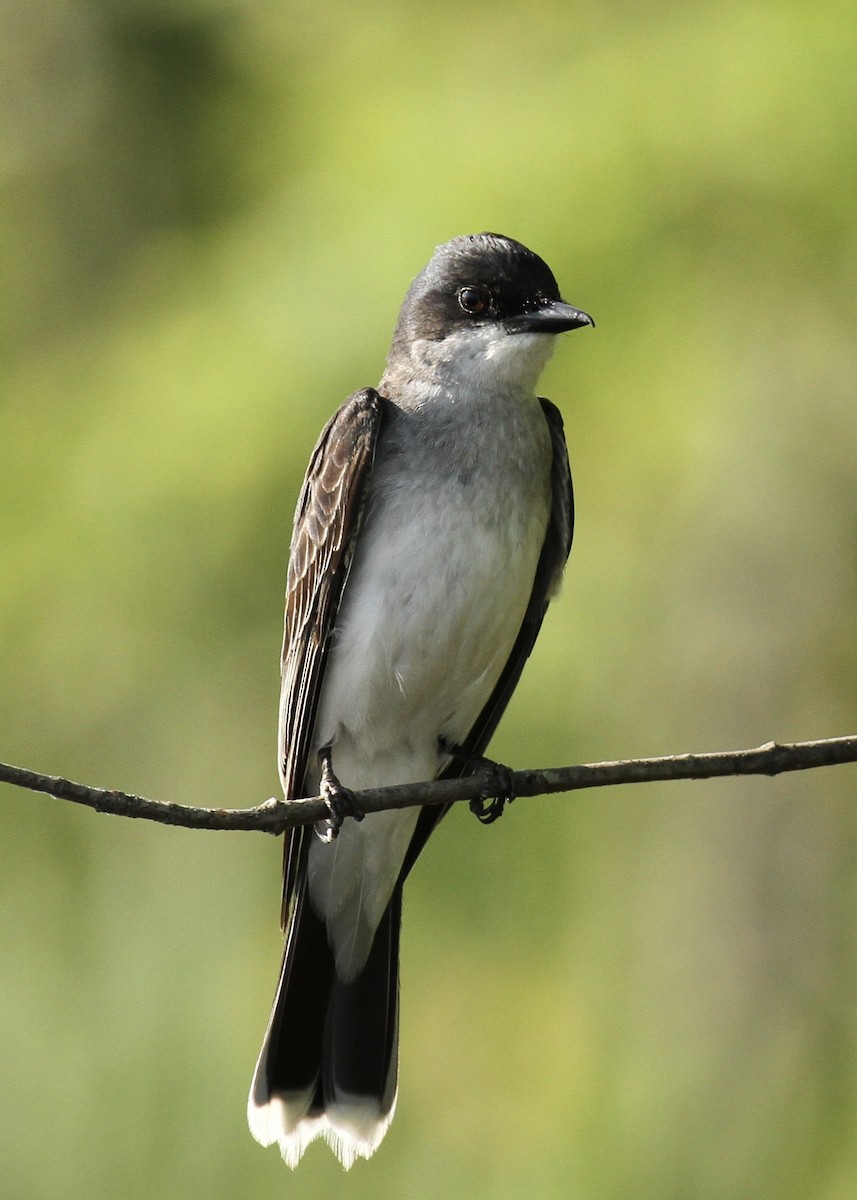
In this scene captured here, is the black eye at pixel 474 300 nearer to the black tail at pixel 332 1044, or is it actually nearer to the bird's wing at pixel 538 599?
the bird's wing at pixel 538 599

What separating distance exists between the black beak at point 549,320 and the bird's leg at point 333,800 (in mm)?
1272

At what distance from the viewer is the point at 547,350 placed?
453cm

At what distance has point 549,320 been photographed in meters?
4.41

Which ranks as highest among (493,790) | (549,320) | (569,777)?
(549,320)

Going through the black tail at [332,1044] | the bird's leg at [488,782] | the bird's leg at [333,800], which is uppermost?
the bird's leg at [333,800]

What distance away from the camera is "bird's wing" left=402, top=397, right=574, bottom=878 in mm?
4668

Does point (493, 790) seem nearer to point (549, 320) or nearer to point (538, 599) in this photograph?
point (538, 599)

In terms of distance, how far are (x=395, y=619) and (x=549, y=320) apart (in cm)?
91

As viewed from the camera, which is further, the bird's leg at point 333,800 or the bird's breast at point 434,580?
the bird's breast at point 434,580

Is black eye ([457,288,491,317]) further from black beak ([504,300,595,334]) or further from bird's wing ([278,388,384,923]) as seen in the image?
bird's wing ([278,388,384,923])

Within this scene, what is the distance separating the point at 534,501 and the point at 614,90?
2.46 meters

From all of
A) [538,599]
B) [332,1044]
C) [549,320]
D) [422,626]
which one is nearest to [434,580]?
[422,626]

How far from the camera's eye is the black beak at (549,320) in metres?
4.36

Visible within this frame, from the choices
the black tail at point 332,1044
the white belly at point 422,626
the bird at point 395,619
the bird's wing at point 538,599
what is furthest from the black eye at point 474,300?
the black tail at point 332,1044
